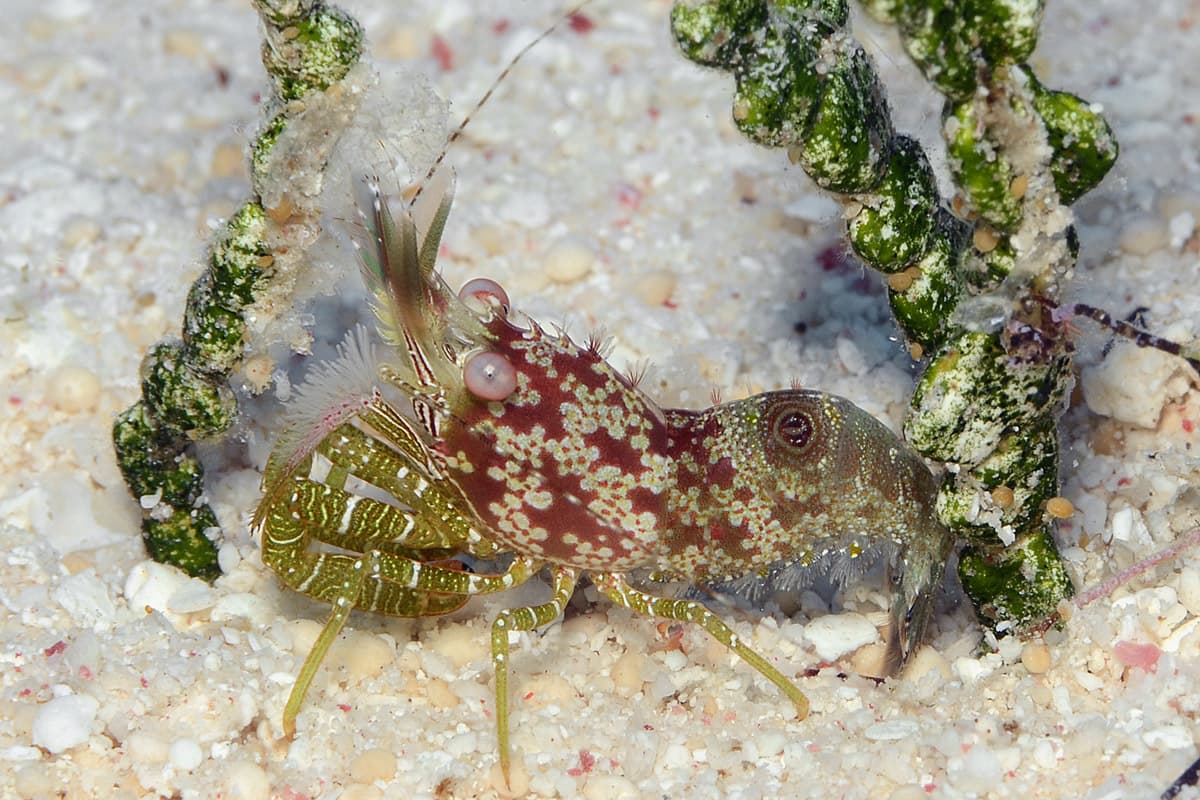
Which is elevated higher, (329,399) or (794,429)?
(794,429)

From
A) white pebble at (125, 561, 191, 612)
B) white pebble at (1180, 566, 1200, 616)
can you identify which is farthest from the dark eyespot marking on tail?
white pebble at (125, 561, 191, 612)

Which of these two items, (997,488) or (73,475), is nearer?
(997,488)

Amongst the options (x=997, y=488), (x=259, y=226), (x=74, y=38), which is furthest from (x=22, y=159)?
(x=997, y=488)

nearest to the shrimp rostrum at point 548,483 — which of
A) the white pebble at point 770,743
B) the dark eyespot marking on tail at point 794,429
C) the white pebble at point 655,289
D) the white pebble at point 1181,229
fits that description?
the dark eyespot marking on tail at point 794,429

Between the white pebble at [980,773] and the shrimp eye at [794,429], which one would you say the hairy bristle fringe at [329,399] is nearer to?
the shrimp eye at [794,429]

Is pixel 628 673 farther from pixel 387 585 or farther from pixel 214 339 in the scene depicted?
pixel 214 339

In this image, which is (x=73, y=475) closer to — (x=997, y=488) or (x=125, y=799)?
(x=125, y=799)

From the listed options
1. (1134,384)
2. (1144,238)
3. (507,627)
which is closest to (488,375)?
(507,627)
